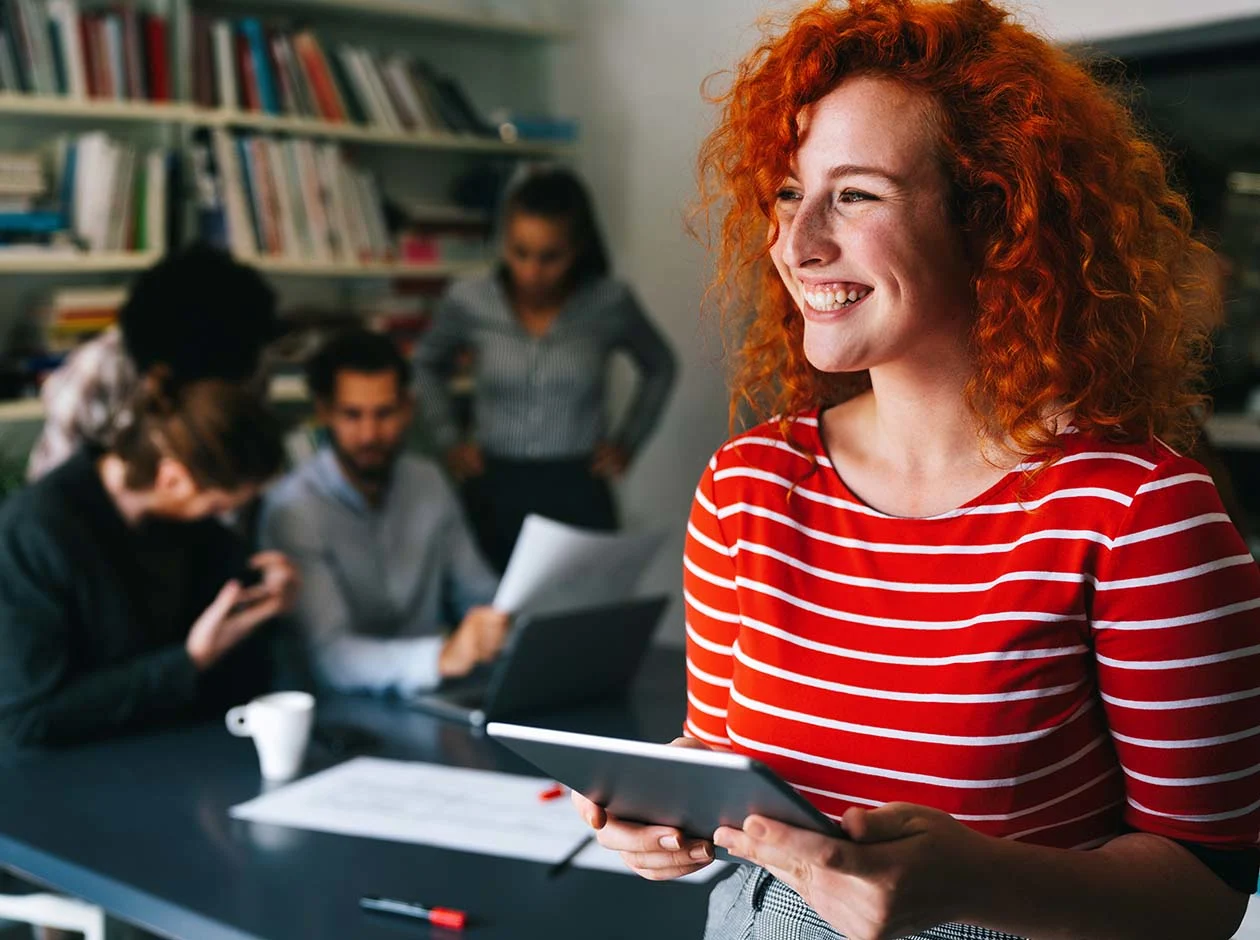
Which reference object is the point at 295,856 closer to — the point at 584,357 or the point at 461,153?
the point at 584,357

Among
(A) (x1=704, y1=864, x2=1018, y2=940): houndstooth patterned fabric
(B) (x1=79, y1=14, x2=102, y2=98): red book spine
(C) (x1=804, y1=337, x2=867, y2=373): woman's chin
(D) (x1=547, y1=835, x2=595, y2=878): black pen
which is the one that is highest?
(B) (x1=79, y1=14, x2=102, y2=98): red book spine

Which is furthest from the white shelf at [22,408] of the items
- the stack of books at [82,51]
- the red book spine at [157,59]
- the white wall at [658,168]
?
the white wall at [658,168]

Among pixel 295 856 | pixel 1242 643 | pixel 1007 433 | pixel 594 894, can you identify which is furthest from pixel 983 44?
pixel 295 856

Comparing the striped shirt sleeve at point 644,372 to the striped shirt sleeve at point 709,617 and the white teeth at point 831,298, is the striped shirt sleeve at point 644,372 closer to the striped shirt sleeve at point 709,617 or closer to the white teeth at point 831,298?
the striped shirt sleeve at point 709,617

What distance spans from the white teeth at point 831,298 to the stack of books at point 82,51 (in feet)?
9.21

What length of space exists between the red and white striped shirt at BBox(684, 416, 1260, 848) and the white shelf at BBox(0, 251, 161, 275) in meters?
2.63

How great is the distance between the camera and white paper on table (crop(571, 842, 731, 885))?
4.57ft

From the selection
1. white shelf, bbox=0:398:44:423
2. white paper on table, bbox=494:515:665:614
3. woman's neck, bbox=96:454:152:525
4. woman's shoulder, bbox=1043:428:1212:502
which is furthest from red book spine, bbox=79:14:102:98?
woman's shoulder, bbox=1043:428:1212:502

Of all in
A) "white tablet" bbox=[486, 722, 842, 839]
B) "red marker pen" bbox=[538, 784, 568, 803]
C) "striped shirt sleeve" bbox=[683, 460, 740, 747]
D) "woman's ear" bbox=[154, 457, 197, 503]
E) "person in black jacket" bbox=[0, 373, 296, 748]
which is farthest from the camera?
"woman's ear" bbox=[154, 457, 197, 503]

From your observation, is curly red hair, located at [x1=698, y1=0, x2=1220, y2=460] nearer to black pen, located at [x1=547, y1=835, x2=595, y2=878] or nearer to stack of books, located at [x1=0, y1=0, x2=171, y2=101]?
black pen, located at [x1=547, y1=835, x2=595, y2=878]

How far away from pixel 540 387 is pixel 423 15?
129 cm

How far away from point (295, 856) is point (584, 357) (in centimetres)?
236

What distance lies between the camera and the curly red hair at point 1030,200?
39.6 inches

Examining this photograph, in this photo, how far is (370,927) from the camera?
50.3 inches
